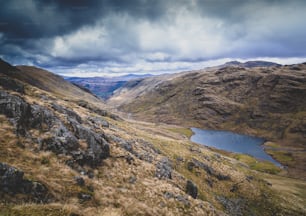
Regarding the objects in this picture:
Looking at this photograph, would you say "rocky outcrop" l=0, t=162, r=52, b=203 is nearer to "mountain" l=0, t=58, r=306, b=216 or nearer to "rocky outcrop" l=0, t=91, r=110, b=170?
"mountain" l=0, t=58, r=306, b=216

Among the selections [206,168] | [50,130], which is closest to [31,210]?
[50,130]

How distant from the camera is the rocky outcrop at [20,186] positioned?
1295cm

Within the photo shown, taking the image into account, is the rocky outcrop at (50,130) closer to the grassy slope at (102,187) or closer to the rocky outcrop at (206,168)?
the grassy slope at (102,187)

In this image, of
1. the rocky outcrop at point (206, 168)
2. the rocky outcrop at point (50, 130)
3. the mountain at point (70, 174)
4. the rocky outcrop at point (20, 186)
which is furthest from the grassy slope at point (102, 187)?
the rocky outcrop at point (206, 168)

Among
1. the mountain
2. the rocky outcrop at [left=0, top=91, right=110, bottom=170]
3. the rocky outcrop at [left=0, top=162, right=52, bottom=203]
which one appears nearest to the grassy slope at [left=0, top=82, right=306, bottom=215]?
the mountain

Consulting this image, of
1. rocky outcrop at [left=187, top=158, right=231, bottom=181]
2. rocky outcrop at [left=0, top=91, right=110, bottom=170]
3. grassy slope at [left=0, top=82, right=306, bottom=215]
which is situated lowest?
rocky outcrop at [left=187, top=158, right=231, bottom=181]

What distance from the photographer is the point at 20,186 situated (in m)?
13.7

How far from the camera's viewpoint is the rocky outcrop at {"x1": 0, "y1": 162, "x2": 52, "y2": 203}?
12945 millimetres

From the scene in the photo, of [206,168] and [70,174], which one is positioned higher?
[70,174]

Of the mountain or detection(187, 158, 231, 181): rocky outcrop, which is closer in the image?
the mountain

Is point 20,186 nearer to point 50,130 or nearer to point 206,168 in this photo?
point 50,130

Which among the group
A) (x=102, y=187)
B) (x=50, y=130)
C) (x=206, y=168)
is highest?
(x=50, y=130)

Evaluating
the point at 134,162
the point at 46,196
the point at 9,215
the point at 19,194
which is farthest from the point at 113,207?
the point at 134,162

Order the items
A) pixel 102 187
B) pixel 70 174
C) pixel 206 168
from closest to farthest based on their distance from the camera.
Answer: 1. pixel 70 174
2. pixel 102 187
3. pixel 206 168
